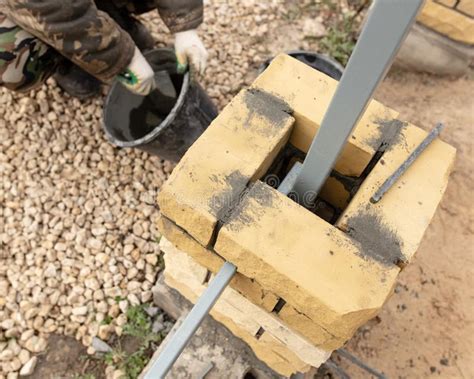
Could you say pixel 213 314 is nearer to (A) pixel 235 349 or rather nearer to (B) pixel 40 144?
(A) pixel 235 349

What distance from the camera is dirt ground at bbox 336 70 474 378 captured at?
1.95 meters

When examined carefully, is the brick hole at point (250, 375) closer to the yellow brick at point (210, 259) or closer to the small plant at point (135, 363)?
the small plant at point (135, 363)

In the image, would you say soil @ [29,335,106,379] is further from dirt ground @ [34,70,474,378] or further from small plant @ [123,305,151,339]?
small plant @ [123,305,151,339]

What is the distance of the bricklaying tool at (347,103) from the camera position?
0.67m

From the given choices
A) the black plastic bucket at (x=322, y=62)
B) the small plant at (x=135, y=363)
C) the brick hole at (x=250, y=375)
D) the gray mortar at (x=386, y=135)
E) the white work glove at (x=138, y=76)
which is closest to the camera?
the gray mortar at (x=386, y=135)

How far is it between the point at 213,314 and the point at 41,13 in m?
1.29

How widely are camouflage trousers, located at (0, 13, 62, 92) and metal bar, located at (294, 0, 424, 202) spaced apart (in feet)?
5.14

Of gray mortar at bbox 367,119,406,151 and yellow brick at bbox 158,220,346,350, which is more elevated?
gray mortar at bbox 367,119,406,151

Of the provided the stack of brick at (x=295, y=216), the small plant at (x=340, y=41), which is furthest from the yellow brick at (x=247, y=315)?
the small plant at (x=340, y=41)

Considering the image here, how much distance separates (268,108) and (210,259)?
0.44 metres

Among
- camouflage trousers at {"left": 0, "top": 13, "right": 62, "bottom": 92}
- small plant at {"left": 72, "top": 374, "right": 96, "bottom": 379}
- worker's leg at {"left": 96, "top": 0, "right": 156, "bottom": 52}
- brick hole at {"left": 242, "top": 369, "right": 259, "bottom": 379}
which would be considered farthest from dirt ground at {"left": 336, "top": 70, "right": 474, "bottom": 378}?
camouflage trousers at {"left": 0, "top": 13, "right": 62, "bottom": 92}

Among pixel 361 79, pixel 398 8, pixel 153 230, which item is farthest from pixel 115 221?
pixel 398 8

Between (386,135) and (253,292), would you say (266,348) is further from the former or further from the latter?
(386,135)

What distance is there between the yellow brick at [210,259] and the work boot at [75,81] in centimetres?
144
